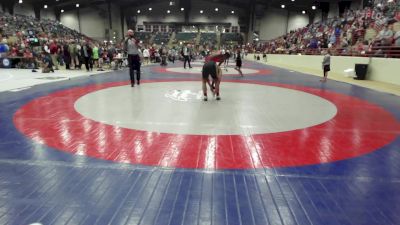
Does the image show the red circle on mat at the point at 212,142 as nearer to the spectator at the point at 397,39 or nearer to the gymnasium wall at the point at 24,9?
the spectator at the point at 397,39

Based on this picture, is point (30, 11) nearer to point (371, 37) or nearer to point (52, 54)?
point (52, 54)

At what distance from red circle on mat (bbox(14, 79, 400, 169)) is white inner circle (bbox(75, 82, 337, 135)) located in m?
0.29

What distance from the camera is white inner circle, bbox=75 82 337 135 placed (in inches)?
203

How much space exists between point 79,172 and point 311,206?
2.36 m

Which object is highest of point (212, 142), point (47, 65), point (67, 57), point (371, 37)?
point (371, 37)

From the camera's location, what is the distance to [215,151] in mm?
3979

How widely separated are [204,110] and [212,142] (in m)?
2.11

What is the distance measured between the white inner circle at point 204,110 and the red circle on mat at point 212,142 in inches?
11.6

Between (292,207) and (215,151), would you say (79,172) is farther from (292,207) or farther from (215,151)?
(292,207)

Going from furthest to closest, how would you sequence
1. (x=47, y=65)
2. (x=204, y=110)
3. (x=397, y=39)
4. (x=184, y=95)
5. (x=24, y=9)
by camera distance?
1. (x=24, y=9)
2. (x=47, y=65)
3. (x=397, y=39)
4. (x=184, y=95)
5. (x=204, y=110)

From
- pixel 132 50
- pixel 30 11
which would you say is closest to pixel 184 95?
pixel 132 50

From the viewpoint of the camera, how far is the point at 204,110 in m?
6.39

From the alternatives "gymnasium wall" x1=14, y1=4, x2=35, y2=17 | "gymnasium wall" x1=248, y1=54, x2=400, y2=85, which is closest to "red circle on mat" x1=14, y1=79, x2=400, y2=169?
"gymnasium wall" x1=248, y1=54, x2=400, y2=85

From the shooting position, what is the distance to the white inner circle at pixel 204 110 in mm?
5148
